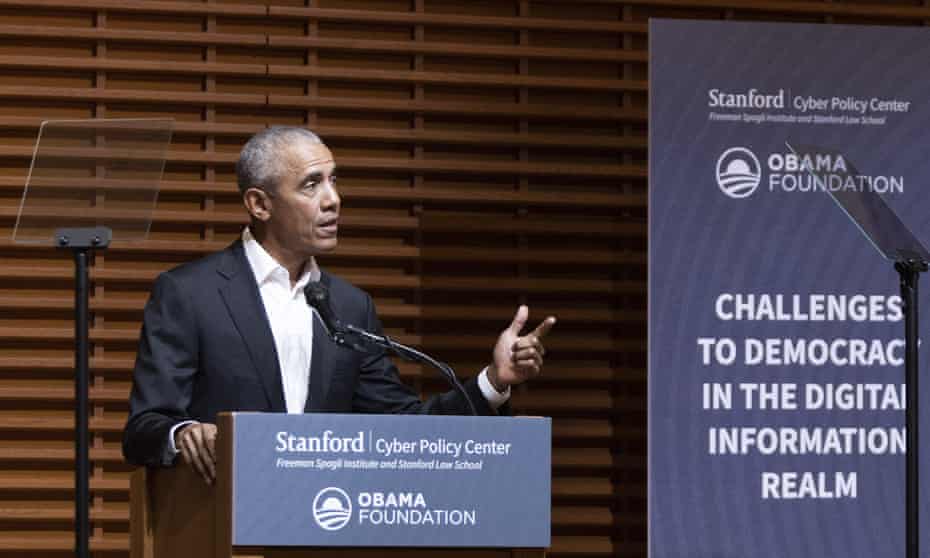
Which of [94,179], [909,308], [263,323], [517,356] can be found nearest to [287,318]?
[263,323]

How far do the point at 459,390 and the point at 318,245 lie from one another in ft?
2.63

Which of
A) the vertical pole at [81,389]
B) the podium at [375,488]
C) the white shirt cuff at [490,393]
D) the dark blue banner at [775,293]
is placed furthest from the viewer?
the dark blue banner at [775,293]

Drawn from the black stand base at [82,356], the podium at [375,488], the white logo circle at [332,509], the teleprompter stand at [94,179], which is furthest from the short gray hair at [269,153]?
the white logo circle at [332,509]

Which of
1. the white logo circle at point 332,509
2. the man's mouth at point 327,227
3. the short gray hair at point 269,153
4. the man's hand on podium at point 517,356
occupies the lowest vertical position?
the white logo circle at point 332,509

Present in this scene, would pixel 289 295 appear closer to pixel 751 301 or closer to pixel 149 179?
pixel 149 179

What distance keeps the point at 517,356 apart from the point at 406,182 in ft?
7.84

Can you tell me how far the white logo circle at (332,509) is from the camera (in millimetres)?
Answer: 3049

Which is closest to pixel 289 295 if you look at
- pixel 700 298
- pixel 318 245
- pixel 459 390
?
pixel 318 245

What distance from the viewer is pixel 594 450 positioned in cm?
616

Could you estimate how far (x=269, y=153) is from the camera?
4.24 m

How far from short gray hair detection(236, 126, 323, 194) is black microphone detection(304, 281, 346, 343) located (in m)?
0.86

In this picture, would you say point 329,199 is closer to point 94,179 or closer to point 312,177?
point 312,177

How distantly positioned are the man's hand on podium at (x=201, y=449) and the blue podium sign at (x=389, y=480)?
0.24 meters

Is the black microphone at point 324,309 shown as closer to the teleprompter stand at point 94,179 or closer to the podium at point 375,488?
the podium at point 375,488
